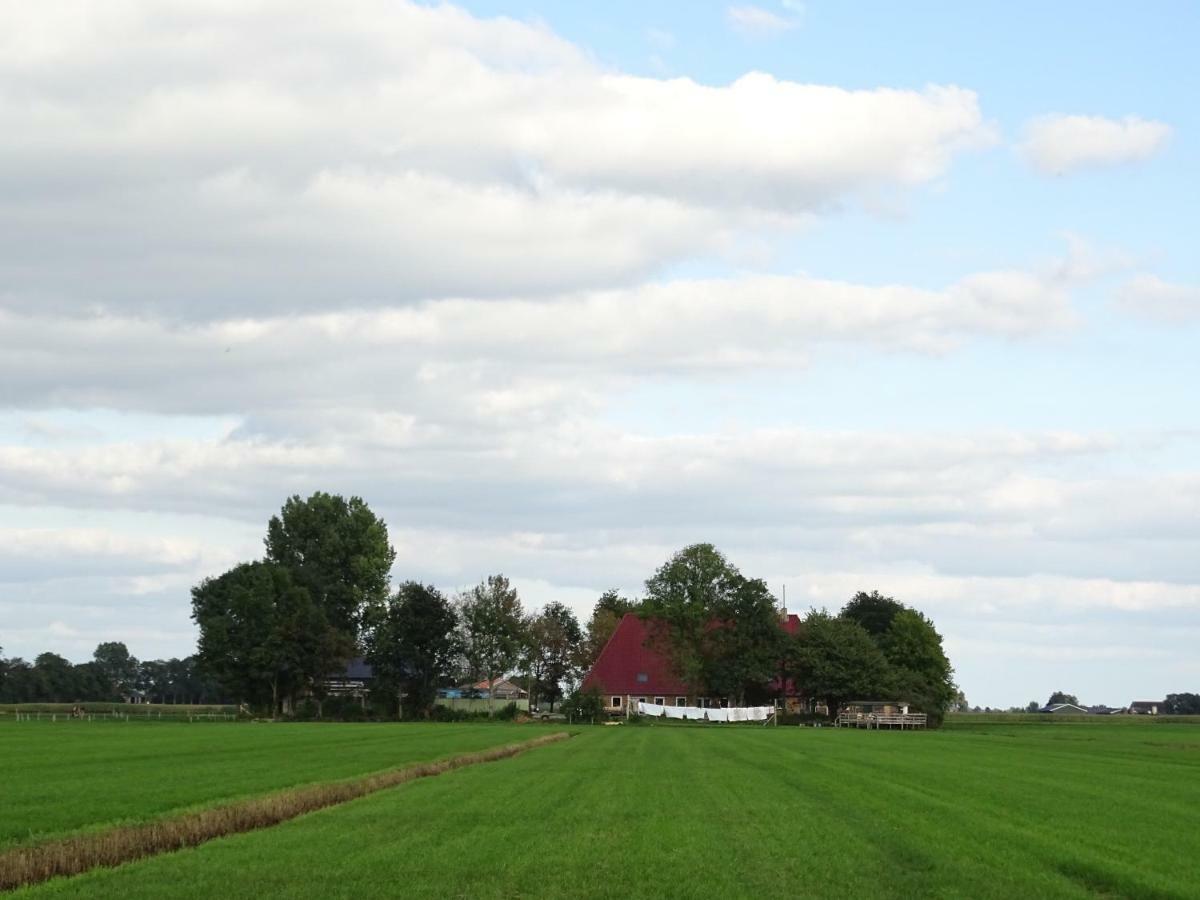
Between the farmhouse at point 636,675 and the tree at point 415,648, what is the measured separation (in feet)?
46.9

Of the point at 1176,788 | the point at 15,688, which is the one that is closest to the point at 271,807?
the point at 1176,788

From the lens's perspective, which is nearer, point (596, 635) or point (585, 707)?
point (585, 707)

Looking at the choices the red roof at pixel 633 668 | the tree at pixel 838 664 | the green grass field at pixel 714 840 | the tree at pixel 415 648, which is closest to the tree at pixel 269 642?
the tree at pixel 415 648

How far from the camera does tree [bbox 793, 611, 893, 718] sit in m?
120

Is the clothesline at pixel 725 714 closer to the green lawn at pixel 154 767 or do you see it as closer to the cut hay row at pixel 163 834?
the green lawn at pixel 154 767

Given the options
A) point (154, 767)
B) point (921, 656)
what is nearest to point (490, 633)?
point (921, 656)

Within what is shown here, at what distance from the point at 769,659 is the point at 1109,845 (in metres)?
101

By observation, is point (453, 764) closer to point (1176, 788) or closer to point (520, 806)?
point (520, 806)

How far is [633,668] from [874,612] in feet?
93.0

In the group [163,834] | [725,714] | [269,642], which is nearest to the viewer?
[163,834]

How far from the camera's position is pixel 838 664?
11994cm

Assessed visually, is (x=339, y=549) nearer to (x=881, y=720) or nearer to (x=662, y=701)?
(x=662, y=701)

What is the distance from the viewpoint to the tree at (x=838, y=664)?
392 ft

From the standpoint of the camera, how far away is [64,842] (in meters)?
22.8
